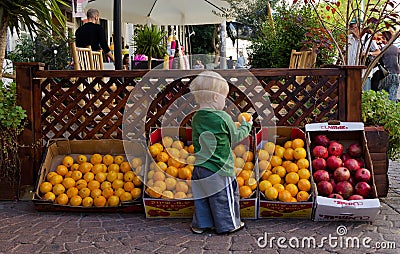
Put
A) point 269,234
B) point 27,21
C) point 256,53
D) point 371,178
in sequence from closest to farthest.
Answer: point 269,234, point 371,178, point 27,21, point 256,53

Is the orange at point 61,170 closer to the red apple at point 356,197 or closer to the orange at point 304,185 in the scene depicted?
the orange at point 304,185

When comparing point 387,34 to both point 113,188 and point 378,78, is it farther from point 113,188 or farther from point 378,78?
point 378,78

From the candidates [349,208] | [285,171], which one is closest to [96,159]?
[285,171]

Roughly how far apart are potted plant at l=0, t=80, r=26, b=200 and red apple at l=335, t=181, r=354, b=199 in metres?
2.69

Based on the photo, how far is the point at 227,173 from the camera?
3.60 meters

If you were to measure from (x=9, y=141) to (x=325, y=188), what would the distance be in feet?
8.73

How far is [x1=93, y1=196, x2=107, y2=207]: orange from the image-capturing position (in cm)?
405

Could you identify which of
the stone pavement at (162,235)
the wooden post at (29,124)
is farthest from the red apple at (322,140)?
the wooden post at (29,124)

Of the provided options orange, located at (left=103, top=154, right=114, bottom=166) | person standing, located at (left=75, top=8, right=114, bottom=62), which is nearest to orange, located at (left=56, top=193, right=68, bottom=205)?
orange, located at (left=103, top=154, right=114, bottom=166)

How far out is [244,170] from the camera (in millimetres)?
3963

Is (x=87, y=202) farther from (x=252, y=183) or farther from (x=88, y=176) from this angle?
(x=252, y=183)

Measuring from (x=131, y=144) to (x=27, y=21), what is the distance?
1.67 m

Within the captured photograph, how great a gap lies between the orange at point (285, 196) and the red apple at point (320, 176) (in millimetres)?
281

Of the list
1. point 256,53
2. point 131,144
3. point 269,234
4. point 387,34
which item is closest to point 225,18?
point 256,53
